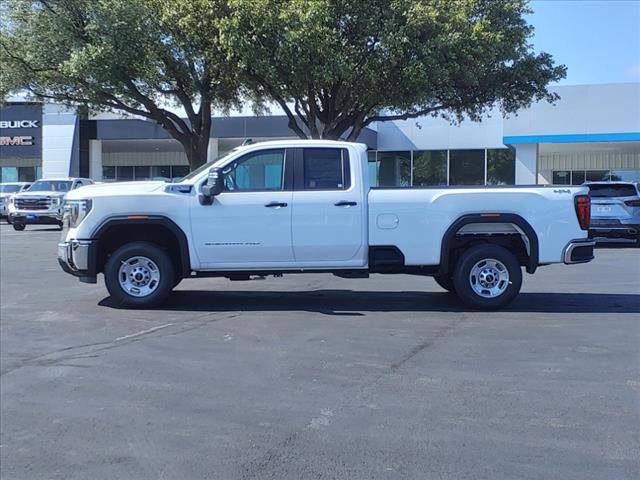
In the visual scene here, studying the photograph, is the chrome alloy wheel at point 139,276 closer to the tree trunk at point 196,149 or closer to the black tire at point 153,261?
the black tire at point 153,261

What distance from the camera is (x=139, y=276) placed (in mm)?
8828

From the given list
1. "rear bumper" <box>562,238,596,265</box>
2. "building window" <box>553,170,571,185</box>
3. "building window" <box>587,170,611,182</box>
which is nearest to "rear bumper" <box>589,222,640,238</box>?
"rear bumper" <box>562,238,596,265</box>

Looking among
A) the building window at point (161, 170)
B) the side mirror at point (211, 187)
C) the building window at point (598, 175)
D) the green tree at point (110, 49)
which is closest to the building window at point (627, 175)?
the building window at point (598, 175)

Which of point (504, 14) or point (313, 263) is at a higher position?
point (504, 14)

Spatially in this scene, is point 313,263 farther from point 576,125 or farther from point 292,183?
point 576,125

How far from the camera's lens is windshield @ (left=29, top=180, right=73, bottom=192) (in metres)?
Answer: 26.2

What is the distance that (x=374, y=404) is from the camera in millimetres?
5039

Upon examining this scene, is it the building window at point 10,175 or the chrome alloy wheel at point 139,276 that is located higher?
the building window at point 10,175

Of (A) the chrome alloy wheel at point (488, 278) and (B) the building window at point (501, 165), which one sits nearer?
(A) the chrome alloy wheel at point (488, 278)

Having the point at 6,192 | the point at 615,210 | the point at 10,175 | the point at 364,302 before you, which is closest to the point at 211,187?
the point at 364,302

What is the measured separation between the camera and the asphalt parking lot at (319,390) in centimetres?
405

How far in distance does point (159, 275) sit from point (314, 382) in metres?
3.87

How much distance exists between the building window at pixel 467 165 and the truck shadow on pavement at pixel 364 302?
2598 centimetres

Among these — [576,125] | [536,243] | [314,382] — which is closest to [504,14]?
[576,125]
